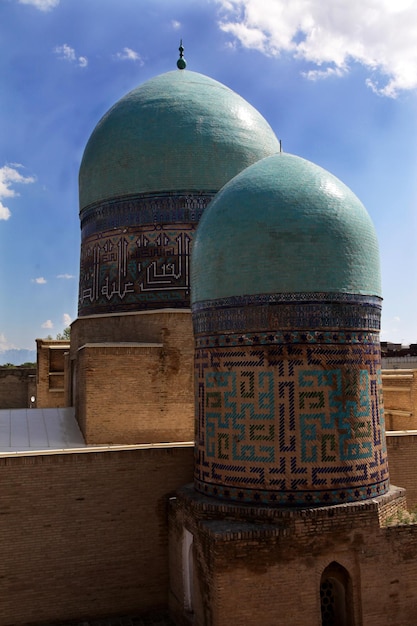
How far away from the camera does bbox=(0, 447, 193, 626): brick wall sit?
6.58 m

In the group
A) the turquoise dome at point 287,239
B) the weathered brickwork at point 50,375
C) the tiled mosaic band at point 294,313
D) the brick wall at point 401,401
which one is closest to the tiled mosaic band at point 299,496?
the tiled mosaic band at point 294,313

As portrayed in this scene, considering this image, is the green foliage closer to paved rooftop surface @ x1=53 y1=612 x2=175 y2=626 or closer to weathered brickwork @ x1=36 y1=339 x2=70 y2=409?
paved rooftop surface @ x1=53 y1=612 x2=175 y2=626

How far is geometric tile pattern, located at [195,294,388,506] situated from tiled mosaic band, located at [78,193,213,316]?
3177 mm

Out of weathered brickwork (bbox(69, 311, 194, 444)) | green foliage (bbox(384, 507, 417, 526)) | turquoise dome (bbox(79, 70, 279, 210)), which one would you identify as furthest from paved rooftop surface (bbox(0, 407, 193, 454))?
turquoise dome (bbox(79, 70, 279, 210))

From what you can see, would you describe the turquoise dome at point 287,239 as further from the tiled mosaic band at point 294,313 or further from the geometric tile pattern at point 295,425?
the geometric tile pattern at point 295,425

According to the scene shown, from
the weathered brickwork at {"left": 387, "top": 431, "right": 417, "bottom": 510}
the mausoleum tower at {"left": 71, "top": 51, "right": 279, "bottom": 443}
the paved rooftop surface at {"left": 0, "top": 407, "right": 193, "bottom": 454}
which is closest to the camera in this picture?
the weathered brickwork at {"left": 387, "top": 431, "right": 417, "bottom": 510}

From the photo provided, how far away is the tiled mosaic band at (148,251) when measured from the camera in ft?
30.6

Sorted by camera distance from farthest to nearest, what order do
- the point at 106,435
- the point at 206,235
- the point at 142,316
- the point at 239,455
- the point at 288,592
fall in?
the point at 142,316 → the point at 106,435 → the point at 206,235 → the point at 239,455 → the point at 288,592

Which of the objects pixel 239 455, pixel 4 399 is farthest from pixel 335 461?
pixel 4 399

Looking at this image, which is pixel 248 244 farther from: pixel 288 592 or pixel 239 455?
pixel 288 592

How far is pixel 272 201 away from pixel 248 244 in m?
0.54

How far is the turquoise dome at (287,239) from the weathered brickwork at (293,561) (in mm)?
2276

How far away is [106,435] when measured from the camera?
833cm

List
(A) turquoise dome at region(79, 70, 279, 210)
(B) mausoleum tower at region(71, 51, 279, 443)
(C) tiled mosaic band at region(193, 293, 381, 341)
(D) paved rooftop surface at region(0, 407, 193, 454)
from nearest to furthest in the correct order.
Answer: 1. (C) tiled mosaic band at region(193, 293, 381, 341)
2. (D) paved rooftop surface at region(0, 407, 193, 454)
3. (B) mausoleum tower at region(71, 51, 279, 443)
4. (A) turquoise dome at region(79, 70, 279, 210)
